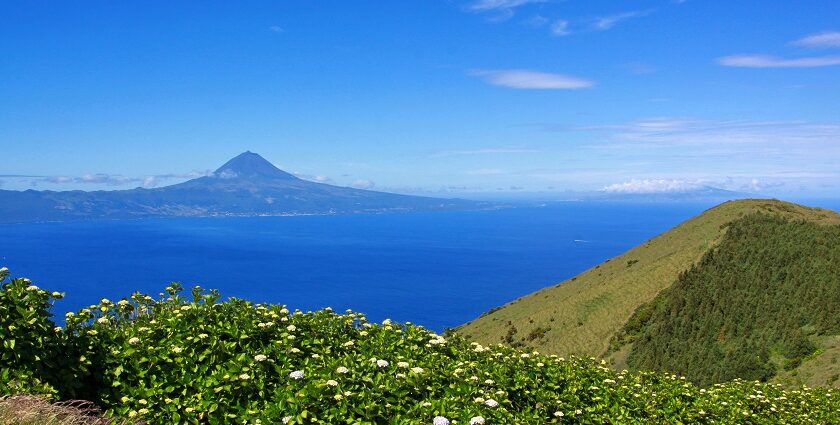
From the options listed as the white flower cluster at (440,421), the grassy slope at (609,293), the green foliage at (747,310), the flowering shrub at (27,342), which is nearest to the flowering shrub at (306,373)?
the white flower cluster at (440,421)

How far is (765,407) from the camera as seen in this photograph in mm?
15484

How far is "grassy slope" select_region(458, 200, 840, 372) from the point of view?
214ft

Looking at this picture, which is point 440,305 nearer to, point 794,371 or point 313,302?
point 313,302

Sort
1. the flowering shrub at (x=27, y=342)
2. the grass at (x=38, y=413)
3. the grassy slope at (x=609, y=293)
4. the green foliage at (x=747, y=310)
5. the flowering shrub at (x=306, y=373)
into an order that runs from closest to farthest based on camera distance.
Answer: the grass at (x=38, y=413) < the flowering shrub at (x=306, y=373) < the flowering shrub at (x=27, y=342) < the green foliage at (x=747, y=310) < the grassy slope at (x=609, y=293)

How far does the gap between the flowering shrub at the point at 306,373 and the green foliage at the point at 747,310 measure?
43.7 meters

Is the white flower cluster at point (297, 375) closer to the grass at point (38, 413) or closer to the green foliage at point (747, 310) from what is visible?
the grass at point (38, 413)

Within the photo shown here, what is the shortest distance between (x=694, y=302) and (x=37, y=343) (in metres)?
64.0

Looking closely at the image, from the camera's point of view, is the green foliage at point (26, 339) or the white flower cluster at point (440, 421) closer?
→ the white flower cluster at point (440, 421)

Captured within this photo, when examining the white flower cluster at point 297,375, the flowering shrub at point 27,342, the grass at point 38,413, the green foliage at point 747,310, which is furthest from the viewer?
the green foliage at point 747,310

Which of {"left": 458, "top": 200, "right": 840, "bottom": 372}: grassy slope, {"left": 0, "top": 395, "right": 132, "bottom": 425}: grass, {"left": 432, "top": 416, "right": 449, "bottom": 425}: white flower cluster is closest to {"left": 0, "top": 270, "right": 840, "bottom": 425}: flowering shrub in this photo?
{"left": 432, "top": 416, "right": 449, "bottom": 425}: white flower cluster

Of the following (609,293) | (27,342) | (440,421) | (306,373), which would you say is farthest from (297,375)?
(609,293)

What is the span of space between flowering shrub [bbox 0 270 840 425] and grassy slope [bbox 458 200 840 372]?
50504 millimetres

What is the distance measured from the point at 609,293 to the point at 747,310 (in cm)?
1741

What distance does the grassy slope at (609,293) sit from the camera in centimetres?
6525
